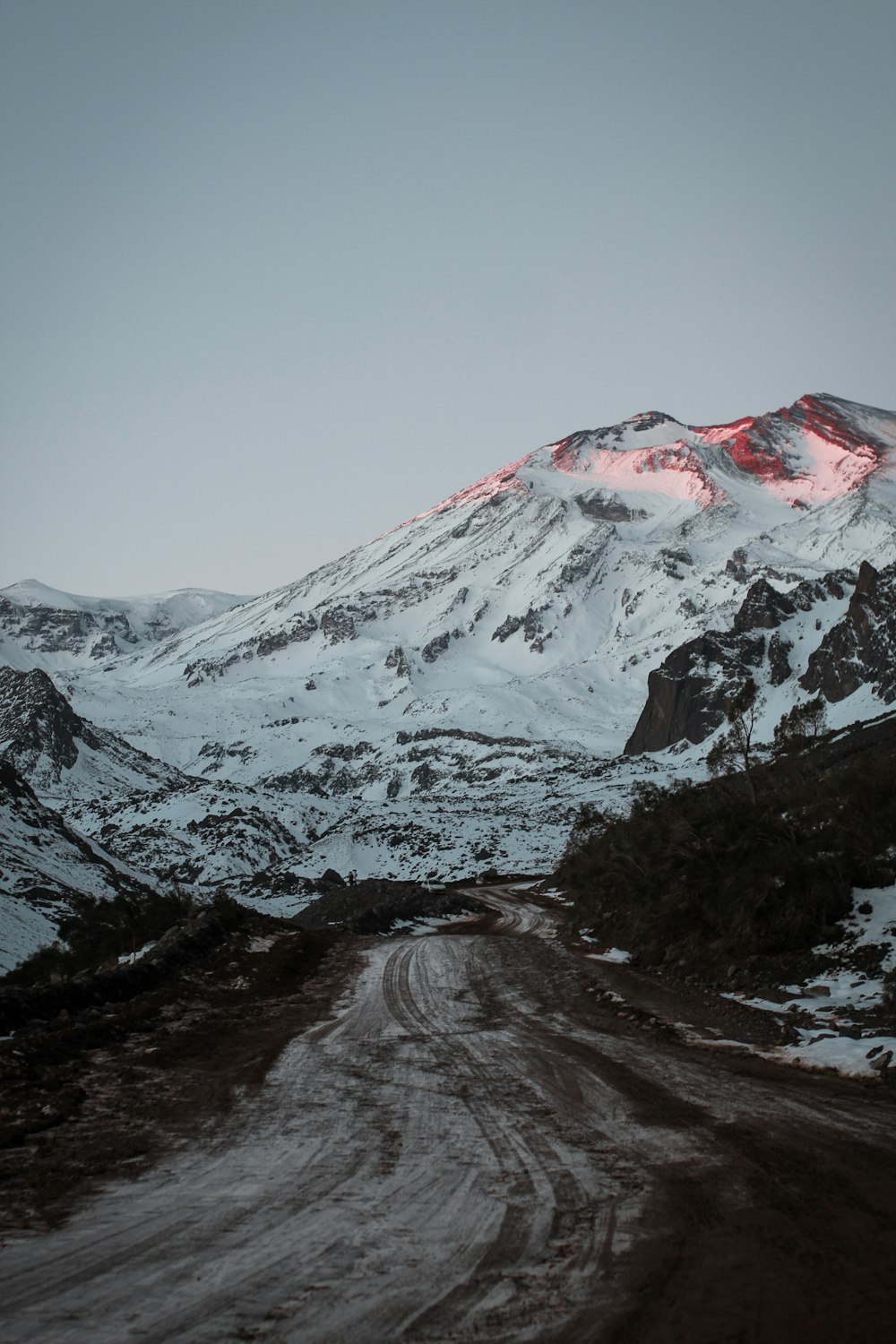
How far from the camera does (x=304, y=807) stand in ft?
294

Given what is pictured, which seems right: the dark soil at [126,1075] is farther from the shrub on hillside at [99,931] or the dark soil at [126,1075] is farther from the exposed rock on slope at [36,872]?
the exposed rock on slope at [36,872]

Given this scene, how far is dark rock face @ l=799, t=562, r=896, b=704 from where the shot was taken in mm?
105125

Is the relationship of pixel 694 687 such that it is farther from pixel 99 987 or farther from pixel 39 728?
pixel 99 987

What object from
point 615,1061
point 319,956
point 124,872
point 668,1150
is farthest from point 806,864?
point 124,872

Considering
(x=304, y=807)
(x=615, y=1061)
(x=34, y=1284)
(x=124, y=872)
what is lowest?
(x=304, y=807)

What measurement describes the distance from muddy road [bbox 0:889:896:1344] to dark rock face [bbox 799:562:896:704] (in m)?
102

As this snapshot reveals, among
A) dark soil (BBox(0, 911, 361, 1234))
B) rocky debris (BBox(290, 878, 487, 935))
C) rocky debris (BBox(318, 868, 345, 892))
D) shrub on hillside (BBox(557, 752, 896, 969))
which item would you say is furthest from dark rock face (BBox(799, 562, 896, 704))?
dark soil (BBox(0, 911, 361, 1234))

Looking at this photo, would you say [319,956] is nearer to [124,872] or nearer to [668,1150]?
[668,1150]

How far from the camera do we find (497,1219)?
4.69 metres

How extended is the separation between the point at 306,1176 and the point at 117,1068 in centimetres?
369

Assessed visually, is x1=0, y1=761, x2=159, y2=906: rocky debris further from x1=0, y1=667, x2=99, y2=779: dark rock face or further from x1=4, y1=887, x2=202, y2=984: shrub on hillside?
x1=0, y1=667, x2=99, y2=779: dark rock face

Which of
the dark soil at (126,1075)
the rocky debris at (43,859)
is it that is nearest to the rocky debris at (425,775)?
the rocky debris at (43,859)

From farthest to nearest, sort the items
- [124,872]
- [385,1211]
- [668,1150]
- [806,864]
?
[124,872] → [806,864] → [668,1150] → [385,1211]

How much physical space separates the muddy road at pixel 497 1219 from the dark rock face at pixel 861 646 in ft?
335
